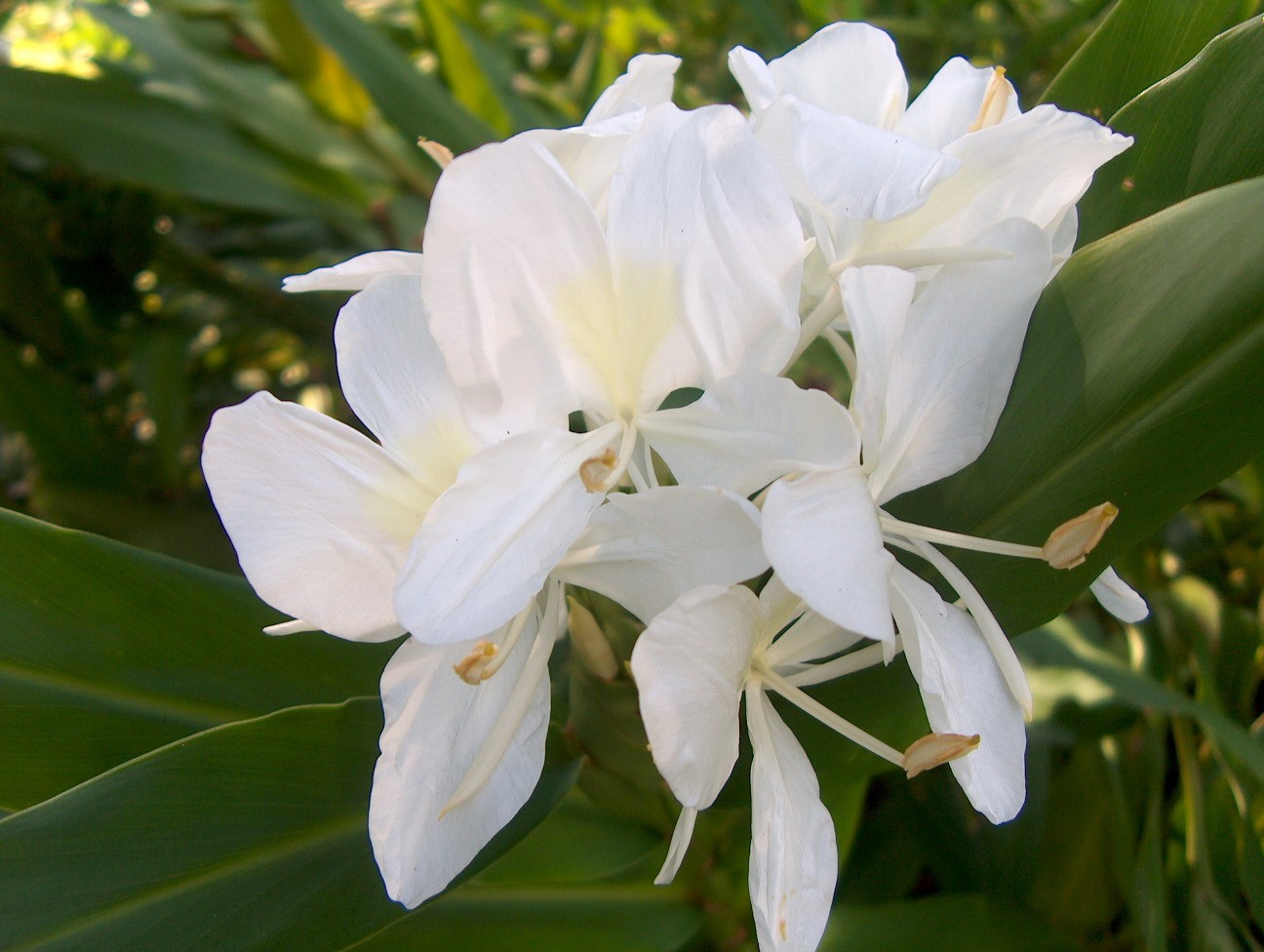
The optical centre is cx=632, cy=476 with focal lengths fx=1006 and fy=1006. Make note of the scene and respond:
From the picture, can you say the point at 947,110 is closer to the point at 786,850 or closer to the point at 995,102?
the point at 995,102

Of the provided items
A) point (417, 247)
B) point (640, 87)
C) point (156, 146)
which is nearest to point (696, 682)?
point (640, 87)

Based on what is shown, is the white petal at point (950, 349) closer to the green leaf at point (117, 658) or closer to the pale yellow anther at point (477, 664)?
the pale yellow anther at point (477, 664)

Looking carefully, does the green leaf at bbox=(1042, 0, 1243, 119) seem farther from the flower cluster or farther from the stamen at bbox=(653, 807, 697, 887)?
the stamen at bbox=(653, 807, 697, 887)

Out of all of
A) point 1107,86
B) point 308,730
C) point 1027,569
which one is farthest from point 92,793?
point 1107,86

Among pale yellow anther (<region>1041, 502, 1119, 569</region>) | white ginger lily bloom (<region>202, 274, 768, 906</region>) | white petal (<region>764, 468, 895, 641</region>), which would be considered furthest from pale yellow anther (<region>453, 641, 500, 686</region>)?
pale yellow anther (<region>1041, 502, 1119, 569</region>)

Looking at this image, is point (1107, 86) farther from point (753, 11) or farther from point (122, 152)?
point (122, 152)
